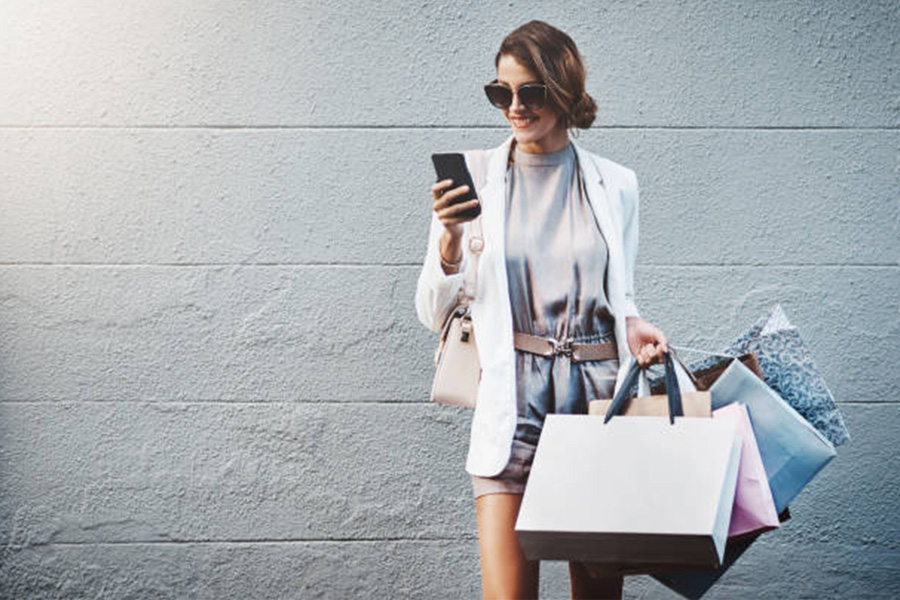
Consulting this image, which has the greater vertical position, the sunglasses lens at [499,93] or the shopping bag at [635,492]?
the sunglasses lens at [499,93]

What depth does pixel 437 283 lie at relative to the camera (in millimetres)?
2865

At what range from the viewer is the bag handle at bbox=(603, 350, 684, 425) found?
2.59m

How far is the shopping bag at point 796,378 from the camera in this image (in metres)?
2.78

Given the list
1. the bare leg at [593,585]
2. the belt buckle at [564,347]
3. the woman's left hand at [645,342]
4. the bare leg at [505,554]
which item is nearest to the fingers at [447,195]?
the belt buckle at [564,347]

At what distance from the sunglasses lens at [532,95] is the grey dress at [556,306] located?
279 mm

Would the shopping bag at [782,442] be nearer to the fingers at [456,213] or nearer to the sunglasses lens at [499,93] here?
the fingers at [456,213]

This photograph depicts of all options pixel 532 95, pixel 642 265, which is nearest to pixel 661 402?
pixel 532 95

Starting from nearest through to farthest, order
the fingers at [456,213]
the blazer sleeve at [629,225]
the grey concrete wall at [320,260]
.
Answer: the fingers at [456,213] < the blazer sleeve at [629,225] < the grey concrete wall at [320,260]

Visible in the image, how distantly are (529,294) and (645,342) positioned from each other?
0.32 meters

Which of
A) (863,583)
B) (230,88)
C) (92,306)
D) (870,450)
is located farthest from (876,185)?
(92,306)

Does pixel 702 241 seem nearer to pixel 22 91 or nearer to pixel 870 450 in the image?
pixel 870 450

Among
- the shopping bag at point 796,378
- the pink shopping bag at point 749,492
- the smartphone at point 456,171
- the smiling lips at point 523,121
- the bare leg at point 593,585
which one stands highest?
the smiling lips at point 523,121

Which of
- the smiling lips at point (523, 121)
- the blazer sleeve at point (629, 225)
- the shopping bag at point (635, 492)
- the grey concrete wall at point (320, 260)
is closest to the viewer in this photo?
the shopping bag at point (635, 492)

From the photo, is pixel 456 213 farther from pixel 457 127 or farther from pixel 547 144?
pixel 457 127
